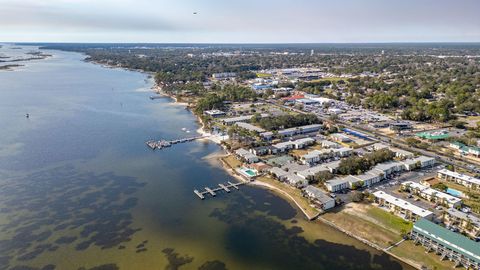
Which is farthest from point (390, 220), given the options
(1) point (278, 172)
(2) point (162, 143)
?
(2) point (162, 143)

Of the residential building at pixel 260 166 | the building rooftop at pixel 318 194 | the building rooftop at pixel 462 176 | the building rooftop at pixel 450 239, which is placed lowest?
the residential building at pixel 260 166

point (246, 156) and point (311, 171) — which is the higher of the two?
point (311, 171)

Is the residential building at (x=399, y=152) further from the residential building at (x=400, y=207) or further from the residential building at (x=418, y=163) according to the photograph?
the residential building at (x=400, y=207)

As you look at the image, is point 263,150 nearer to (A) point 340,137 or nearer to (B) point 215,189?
(B) point 215,189

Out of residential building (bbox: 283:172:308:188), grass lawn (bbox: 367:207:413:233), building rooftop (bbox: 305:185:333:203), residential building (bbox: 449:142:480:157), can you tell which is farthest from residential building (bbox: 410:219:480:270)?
residential building (bbox: 449:142:480:157)

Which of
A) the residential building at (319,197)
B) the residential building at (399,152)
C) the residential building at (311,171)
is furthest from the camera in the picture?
the residential building at (399,152)

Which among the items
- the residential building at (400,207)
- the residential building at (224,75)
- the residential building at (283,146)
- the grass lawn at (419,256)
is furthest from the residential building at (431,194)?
the residential building at (224,75)
